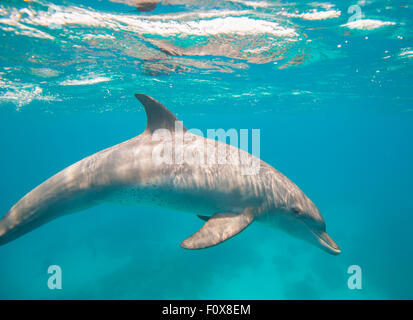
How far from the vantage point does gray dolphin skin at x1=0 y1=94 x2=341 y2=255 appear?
4.37 meters

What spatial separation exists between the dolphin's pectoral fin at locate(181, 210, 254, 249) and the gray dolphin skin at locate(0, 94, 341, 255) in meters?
0.02

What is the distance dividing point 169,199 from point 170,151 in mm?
926

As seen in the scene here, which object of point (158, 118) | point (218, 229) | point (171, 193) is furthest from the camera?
point (158, 118)

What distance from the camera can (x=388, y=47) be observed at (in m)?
11.6

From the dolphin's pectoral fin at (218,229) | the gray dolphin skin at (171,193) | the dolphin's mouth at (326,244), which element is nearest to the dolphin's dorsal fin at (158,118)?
the gray dolphin skin at (171,193)

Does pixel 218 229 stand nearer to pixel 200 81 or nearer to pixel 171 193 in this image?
pixel 171 193

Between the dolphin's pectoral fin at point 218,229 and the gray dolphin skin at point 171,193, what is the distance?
0.02m

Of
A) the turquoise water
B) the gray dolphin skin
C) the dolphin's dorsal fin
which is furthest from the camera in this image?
the turquoise water

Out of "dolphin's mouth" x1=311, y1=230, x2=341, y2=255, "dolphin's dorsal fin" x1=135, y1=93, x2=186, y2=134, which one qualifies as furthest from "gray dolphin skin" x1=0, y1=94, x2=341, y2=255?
"dolphin's dorsal fin" x1=135, y1=93, x2=186, y2=134

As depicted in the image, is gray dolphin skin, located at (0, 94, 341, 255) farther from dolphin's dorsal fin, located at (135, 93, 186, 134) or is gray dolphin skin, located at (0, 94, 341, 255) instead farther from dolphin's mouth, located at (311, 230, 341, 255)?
dolphin's dorsal fin, located at (135, 93, 186, 134)

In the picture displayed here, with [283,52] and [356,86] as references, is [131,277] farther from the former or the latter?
[356,86]

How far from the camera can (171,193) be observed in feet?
15.0

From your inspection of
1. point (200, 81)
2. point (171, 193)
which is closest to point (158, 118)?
point (171, 193)

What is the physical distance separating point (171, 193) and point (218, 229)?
44.1 inches
